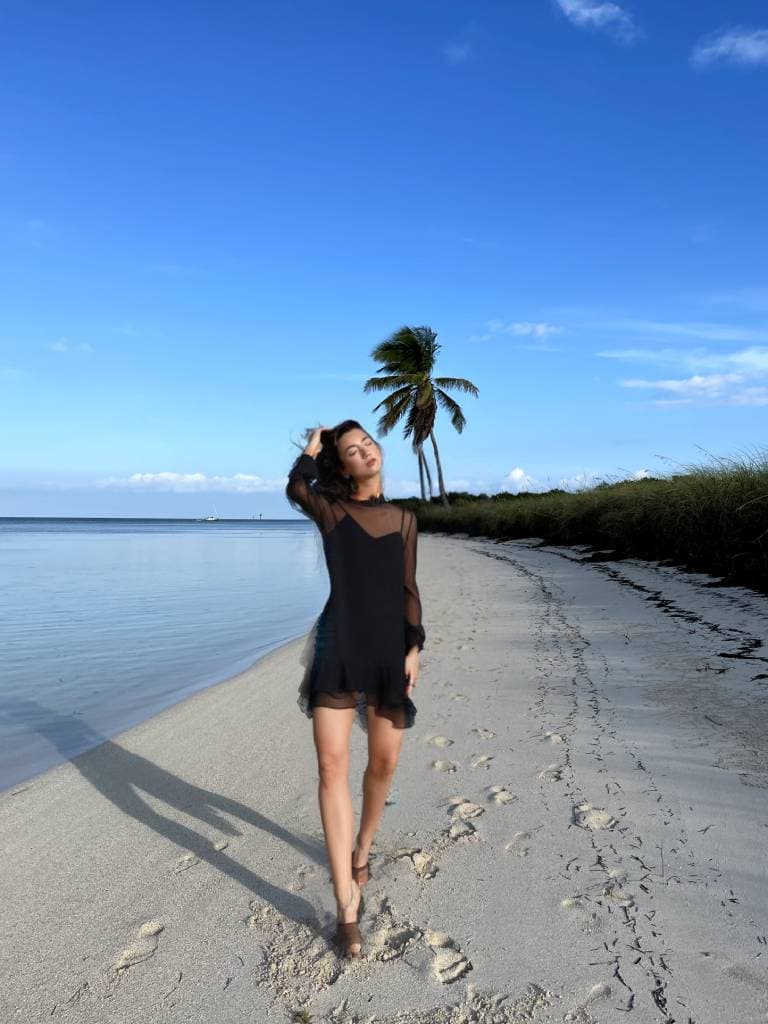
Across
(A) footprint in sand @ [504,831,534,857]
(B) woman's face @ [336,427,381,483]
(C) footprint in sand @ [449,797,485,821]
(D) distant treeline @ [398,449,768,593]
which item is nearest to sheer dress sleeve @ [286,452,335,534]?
(B) woman's face @ [336,427,381,483]

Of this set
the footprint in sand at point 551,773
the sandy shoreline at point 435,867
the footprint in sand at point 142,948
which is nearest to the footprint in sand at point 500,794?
the sandy shoreline at point 435,867

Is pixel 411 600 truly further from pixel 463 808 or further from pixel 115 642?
pixel 115 642

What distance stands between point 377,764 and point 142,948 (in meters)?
1.03

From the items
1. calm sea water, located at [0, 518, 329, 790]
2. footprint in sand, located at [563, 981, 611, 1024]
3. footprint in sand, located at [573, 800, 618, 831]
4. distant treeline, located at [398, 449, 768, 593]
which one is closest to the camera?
footprint in sand, located at [563, 981, 611, 1024]

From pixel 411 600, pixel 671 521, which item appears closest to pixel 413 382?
pixel 671 521

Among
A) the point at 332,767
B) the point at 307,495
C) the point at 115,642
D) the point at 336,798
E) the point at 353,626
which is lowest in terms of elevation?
the point at 115,642

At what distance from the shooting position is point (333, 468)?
285 centimetres

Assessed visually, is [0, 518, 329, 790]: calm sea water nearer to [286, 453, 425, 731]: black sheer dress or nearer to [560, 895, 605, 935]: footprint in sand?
[286, 453, 425, 731]: black sheer dress

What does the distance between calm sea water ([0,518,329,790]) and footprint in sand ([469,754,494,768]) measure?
210cm

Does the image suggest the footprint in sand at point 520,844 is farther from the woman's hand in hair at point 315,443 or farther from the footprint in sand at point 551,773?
the woman's hand in hair at point 315,443

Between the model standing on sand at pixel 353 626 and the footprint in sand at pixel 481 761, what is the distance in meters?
1.66

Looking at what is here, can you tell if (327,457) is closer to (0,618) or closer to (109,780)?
(109,780)

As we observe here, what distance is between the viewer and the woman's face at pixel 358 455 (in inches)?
110

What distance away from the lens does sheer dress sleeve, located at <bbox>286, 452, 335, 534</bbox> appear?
2.73 metres
